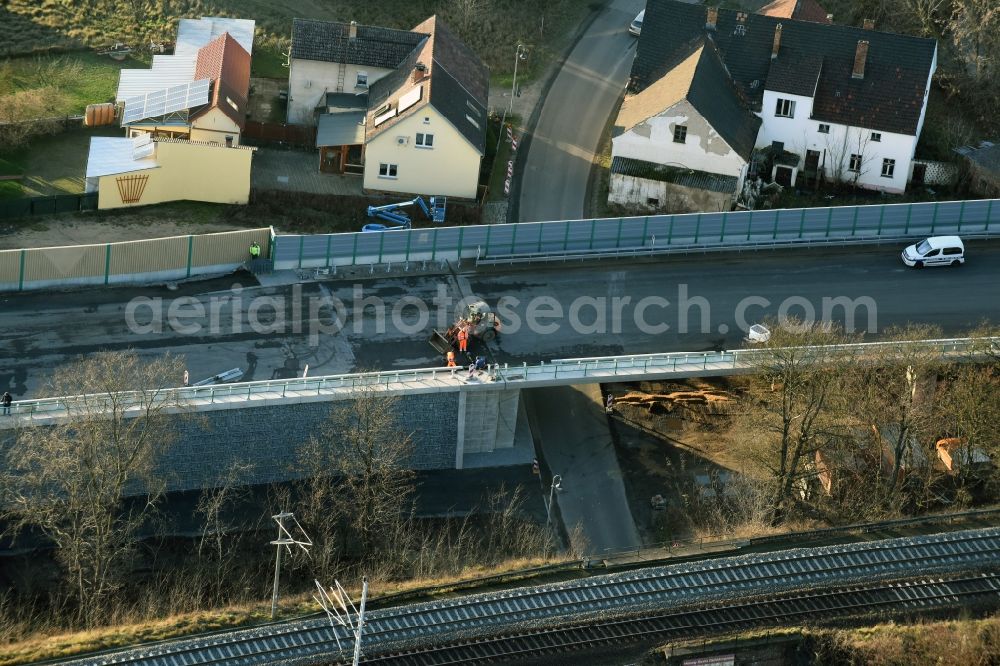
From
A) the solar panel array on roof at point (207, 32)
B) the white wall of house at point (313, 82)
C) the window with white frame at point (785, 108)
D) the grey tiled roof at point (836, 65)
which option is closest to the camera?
the grey tiled roof at point (836, 65)

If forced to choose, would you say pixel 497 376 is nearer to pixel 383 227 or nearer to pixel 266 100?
pixel 383 227

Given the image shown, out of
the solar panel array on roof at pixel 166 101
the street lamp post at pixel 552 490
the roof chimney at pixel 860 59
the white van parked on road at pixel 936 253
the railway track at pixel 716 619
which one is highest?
the roof chimney at pixel 860 59

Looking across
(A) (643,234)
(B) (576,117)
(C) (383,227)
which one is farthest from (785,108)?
(C) (383,227)

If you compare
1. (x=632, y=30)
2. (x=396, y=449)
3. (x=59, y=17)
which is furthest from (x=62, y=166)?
(x=632, y=30)

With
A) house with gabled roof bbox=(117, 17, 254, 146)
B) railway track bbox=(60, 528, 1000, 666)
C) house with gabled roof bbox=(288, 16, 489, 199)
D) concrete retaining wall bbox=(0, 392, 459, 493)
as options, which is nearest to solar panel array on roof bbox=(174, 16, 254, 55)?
house with gabled roof bbox=(117, 17, 254, 146)

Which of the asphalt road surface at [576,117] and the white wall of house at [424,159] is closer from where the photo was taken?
the white wall of house at [424,159]

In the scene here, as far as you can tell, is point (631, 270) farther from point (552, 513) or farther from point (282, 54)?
point (282, 54)

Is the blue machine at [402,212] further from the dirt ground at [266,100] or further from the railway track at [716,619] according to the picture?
the railway track at [716,619]

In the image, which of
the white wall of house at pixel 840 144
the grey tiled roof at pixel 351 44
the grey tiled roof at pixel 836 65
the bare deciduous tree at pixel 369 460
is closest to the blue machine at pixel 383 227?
the grey tiled roof at pixel 351 44
